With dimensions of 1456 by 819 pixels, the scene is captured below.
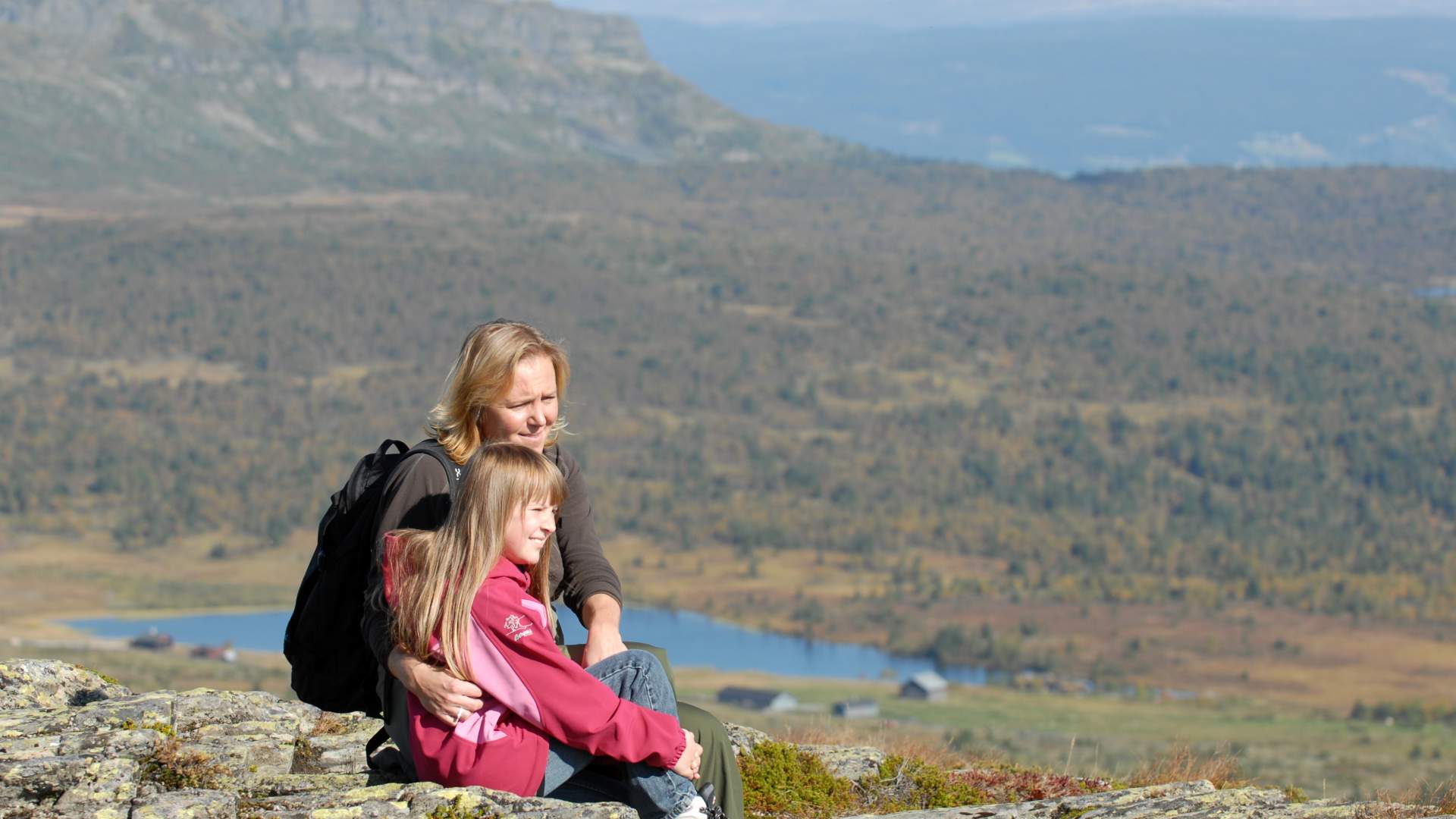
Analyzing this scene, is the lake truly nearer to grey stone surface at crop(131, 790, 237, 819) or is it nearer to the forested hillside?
the forested hillside

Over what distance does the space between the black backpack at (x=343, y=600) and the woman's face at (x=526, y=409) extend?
268 mm

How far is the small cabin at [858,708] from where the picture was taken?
63.3 meters

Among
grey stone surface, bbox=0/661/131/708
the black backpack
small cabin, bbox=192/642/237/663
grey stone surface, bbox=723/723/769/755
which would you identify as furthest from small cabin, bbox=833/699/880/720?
the black backpack

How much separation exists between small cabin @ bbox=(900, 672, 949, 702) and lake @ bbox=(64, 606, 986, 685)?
580 centimetres

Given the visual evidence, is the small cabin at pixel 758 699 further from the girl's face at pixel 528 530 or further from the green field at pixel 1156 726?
the girl's face at pixel 528 530

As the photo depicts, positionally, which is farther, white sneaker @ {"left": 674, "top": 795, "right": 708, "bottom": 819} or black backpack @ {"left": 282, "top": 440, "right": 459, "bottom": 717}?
black backpack @ {"left": 282, "top": 440, "right": 459, "bottom": 717}

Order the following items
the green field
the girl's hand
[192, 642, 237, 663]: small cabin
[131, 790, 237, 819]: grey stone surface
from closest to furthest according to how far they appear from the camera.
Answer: [131, 790, 237, 819]: grey stone surface, the girl's hand, the green field, [192, 642, 237, 663]: small cabin

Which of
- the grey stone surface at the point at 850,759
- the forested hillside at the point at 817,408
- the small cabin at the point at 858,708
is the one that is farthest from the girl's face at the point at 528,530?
the forested hillside at the point at 817,408

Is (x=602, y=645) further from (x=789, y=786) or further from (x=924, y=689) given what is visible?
(x=924, y=689)

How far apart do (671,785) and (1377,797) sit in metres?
3.69

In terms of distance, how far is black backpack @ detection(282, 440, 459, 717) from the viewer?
6.33 meters

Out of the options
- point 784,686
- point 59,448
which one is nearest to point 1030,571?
point 784,686

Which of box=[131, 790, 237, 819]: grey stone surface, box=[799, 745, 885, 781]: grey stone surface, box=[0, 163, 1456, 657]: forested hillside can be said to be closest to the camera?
box=[131, 790, 237, 819]: grey stone surface

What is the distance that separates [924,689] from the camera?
76500mm
